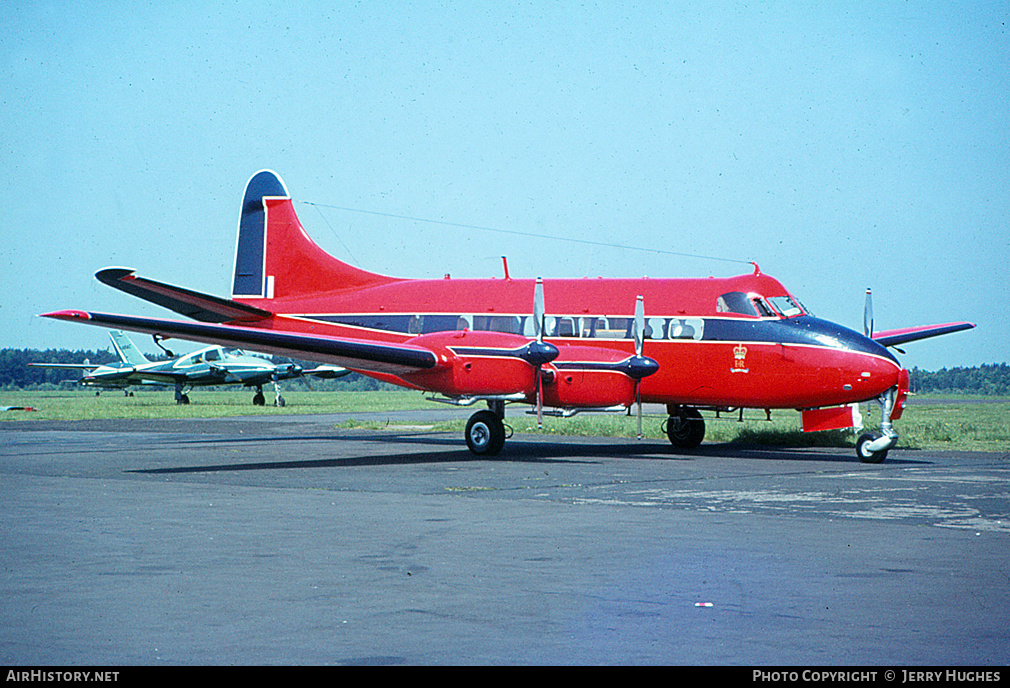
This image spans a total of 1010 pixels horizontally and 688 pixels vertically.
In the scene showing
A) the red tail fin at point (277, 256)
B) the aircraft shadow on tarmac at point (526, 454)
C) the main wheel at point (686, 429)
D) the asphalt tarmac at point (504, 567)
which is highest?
the red tail fin at point (277, 256)

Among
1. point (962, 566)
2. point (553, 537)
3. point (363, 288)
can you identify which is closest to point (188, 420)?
point (363, 288)

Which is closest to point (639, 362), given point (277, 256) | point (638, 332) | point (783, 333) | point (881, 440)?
point (638, 332)

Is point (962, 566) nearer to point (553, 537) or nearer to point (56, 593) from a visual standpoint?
point (553, 537)

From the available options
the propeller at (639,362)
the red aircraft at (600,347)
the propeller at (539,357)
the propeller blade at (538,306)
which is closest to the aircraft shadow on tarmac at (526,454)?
the red aircraft at (600,347)

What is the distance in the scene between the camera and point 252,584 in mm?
8250

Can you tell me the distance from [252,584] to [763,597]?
3942 millimetres

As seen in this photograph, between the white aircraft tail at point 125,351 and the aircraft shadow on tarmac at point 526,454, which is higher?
the white aircraft tail at point 125,351

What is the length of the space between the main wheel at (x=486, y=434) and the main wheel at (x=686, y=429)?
17.2 ft

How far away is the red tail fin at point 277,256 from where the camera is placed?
93.0 ft

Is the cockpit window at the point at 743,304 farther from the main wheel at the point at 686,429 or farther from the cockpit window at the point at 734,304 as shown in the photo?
the main wheel at the point at 686,429

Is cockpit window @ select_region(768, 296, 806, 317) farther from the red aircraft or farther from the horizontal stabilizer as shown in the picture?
the horizontal stabilizer

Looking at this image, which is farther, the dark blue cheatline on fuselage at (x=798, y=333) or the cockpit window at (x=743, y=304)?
the cockpit window at (x=743, y=304)

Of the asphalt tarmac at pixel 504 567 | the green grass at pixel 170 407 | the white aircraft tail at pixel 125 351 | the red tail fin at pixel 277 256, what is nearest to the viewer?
the asphalt tarmac at pixel 504 567

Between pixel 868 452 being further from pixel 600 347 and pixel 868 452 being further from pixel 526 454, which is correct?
pixel 526 454
